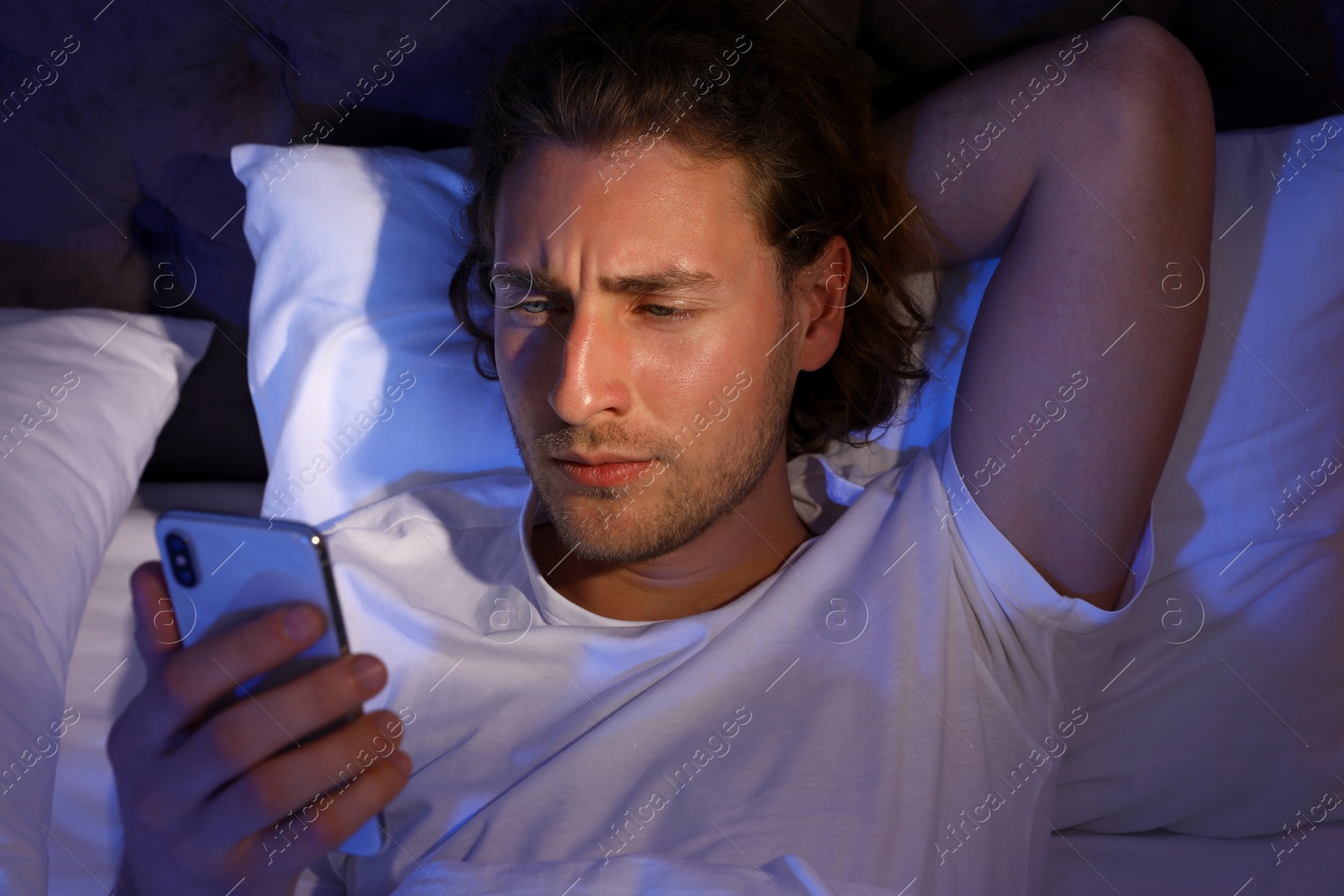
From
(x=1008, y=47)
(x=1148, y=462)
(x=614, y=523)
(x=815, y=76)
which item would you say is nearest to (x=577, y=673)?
(x=614, y=523)

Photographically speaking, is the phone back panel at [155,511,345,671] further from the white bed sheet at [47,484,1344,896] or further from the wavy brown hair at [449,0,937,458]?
the wavy brown hair at [449,0,937,458]

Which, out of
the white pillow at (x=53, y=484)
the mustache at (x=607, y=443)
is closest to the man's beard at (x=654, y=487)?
the mustache at (x=607, y=443)

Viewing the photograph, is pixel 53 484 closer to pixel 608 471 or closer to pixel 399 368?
pixel 399 368

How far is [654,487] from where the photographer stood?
3.08ft

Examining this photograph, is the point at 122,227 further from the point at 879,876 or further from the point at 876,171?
the point at 879,876

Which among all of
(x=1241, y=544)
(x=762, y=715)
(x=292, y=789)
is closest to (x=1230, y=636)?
(x=1241, y=544)

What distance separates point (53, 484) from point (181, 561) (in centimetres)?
43

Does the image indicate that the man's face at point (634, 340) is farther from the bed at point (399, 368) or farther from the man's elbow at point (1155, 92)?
the man's elbow at point (1155, 92)

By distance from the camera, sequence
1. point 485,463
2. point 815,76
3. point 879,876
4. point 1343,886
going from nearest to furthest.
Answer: point 879,876 → point 1343,886 → point 815,76 → point 485,463

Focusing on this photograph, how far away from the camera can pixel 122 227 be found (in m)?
1.36

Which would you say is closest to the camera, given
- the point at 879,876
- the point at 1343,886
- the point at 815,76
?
the point at 879,876

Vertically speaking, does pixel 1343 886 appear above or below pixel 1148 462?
below

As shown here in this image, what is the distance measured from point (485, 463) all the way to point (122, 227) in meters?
0.70

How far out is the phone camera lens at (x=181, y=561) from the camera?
86 centimetres
